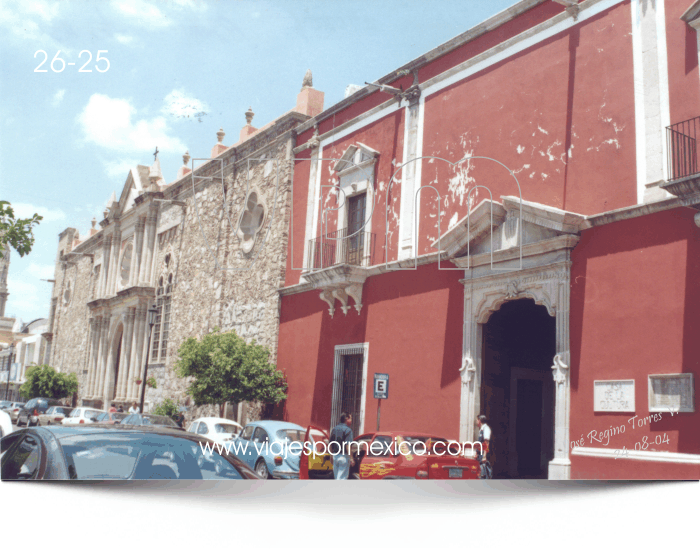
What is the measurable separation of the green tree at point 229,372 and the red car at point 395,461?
590cm

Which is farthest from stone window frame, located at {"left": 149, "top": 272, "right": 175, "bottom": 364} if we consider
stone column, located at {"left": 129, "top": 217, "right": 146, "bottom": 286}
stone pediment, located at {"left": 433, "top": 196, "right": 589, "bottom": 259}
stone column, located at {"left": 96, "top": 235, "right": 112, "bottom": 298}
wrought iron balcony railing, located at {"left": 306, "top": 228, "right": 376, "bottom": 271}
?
stone pediment, located at {"left": 433, "top": 196, "right": 589, "bottom": 259}

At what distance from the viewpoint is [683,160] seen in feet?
27.0

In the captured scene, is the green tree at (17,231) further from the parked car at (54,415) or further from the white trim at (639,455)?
the parked car at (54,415)

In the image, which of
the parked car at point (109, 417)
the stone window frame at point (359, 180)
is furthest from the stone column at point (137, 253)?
the stone window frame at point (359, 180)

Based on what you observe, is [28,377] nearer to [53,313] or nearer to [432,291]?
[53,313]

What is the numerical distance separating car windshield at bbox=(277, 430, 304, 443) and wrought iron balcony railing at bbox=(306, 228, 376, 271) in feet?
12.7

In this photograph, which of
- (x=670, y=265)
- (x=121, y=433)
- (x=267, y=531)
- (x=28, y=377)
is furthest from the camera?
(x=28, y=377)

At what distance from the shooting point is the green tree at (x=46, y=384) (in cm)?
2519

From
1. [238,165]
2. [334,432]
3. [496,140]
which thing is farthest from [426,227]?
[238,165]

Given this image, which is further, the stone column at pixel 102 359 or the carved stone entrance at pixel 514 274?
the stone column at pixel 102 359

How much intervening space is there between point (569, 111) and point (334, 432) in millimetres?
5610

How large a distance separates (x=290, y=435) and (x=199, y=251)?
28.4 feet

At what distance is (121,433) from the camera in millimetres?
5184

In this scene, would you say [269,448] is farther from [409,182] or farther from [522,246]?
[409,182]
